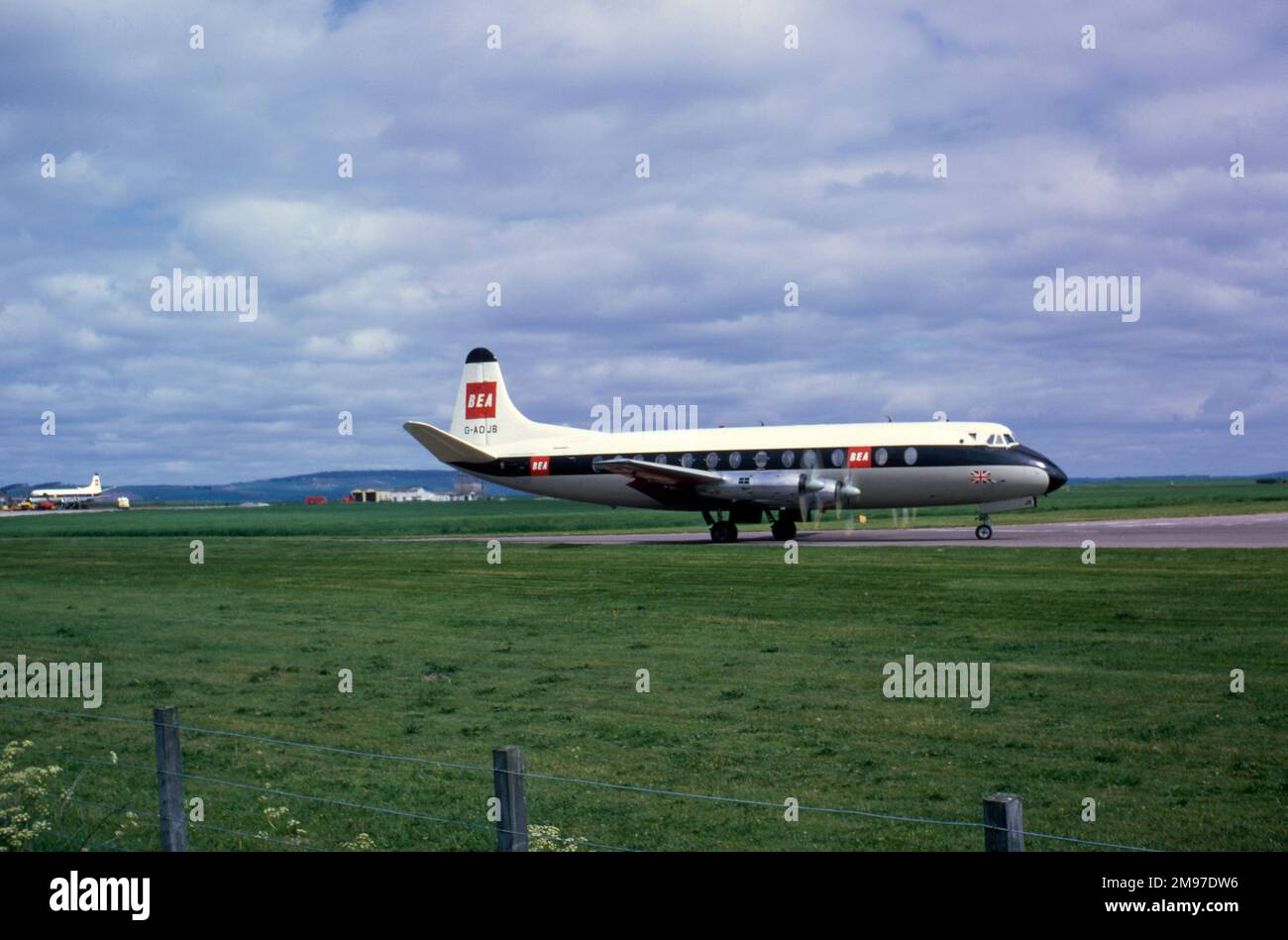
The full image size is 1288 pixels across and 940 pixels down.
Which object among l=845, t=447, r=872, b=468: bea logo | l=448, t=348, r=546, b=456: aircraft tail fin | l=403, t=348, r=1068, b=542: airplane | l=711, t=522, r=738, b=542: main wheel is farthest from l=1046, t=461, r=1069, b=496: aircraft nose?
l=448, t=348, r=546, b=456: aircraft tail fin

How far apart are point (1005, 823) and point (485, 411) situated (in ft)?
178

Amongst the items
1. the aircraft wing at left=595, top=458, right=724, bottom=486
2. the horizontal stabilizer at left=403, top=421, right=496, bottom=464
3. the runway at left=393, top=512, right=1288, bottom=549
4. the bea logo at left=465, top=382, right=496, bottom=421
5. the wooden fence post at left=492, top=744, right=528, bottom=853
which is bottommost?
the wooden fence post at left=492, top=744, right=528, bottom=853

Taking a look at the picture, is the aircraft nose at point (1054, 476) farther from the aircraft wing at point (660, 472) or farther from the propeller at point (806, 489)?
the aircraft wing at point (660, 472)

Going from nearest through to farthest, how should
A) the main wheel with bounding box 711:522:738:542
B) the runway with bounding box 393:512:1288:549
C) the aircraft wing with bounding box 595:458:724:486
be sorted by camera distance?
the runway with bounding box 393:512:1288:549, the aircraft wing with bounding box 595:458:724:486, the main wheel with bounding box 711:522:738:542

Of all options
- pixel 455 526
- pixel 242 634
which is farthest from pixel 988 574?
pixel 455 526

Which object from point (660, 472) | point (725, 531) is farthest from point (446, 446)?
point (725, 531)

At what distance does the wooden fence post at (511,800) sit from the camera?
7180 millimetres

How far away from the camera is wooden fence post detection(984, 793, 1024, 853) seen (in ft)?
19.0

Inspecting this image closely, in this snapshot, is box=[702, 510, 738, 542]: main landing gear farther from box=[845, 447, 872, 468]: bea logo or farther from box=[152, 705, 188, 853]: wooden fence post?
box=[152, 705, 188, 853]: wooden fence post

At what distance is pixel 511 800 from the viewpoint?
7.25 m

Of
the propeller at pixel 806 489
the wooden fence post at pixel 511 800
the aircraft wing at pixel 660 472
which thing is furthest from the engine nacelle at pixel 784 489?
the wooden fence post at pixel 511 800

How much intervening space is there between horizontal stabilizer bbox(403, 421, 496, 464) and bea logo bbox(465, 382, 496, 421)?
2269mm
